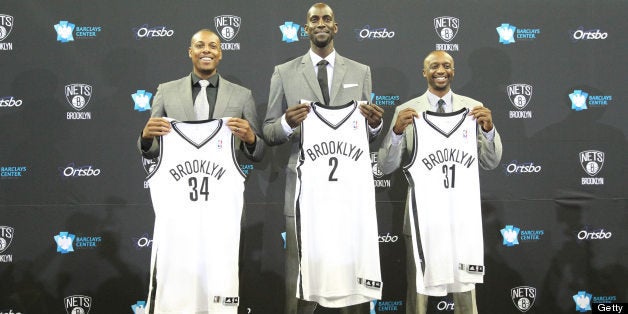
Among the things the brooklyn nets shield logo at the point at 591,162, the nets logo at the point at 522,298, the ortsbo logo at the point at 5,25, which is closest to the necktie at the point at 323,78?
the nets logo at the point at 522,298

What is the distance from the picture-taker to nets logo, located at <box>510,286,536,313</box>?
170 inches

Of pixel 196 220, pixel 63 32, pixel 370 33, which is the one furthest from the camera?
pixel 370 33

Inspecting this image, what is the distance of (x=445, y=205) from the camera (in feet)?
10.1

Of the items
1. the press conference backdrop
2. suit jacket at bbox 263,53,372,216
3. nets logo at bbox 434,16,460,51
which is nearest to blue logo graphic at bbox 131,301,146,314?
the press conference backdrop

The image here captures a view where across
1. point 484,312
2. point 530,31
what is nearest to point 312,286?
point 484,312

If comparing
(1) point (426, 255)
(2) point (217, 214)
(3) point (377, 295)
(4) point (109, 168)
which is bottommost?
(3) point (377, 295)

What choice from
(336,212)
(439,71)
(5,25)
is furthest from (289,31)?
(5,25)

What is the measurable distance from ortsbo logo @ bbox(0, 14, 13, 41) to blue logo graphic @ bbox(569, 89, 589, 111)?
4427 mm

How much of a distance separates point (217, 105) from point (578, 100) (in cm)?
295

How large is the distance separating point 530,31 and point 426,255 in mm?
2410

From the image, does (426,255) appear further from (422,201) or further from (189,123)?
(189,123)

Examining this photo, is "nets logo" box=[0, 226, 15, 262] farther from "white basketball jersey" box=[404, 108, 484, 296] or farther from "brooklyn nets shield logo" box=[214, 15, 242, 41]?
"white basketball jersey" box=[404, 108, 484, 296]

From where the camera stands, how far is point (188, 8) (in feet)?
14.1

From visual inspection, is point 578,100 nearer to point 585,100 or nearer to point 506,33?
point 585,100
